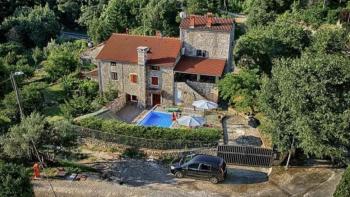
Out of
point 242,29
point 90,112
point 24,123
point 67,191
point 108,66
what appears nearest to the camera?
point 67,191

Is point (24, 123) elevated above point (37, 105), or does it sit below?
above

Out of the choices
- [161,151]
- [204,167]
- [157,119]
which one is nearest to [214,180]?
[204,167]

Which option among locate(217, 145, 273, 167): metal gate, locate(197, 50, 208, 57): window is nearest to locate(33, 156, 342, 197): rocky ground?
locate(217, 145, 273, 167): metal gate

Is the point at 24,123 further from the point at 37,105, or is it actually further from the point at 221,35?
the point at 221,35

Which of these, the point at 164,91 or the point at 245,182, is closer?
the point at 245,182

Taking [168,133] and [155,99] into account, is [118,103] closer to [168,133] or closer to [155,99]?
[155,99]

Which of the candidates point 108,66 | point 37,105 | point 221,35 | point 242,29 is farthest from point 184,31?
point 242,29

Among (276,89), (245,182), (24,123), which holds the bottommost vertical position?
(245,182)
